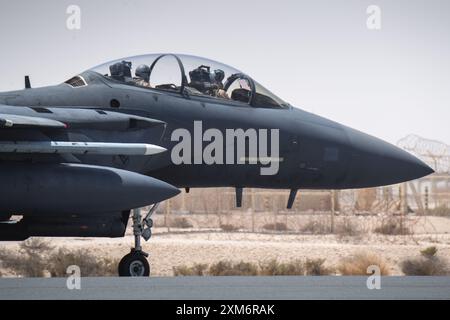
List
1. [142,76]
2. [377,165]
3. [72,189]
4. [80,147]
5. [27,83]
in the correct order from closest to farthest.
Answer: [72,189] → [80,147] → [142,76] → [27,83] → [377,165]

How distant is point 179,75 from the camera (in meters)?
14.6

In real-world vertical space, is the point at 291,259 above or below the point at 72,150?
below

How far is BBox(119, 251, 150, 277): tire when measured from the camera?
→ 46.8 feet

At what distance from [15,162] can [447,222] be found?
31551 mm

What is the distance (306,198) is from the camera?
4769 cm

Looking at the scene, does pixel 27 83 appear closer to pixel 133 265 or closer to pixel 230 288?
pixel 133 265

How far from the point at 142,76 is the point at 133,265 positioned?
293 centimetres

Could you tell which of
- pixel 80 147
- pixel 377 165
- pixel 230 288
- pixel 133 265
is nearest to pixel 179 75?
pixel 80 147

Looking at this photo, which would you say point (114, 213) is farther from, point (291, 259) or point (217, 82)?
point (291, 259)

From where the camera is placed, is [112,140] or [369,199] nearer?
[112,140]
